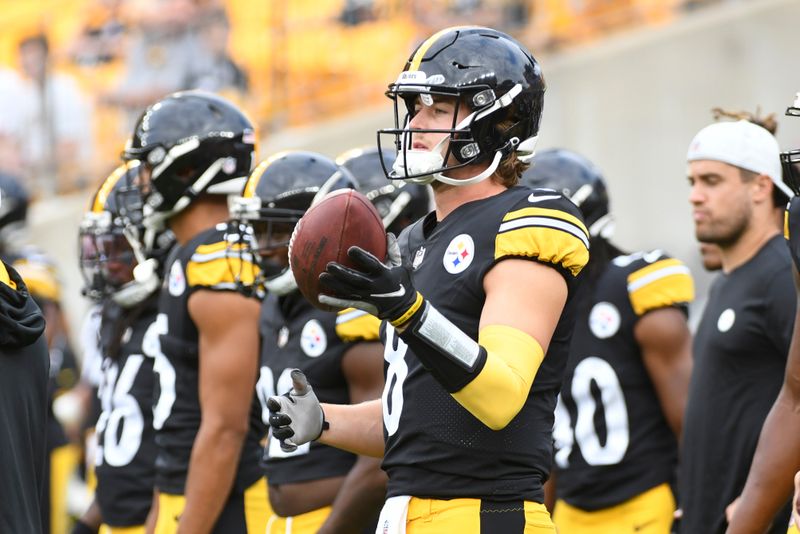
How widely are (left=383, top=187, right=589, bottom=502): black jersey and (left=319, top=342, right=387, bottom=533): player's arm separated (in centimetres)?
103

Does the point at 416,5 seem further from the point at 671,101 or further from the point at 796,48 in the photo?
the point at 796,48

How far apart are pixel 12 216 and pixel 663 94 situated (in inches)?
197

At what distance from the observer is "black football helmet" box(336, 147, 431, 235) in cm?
594

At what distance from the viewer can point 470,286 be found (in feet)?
11.3

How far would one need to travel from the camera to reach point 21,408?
381cm

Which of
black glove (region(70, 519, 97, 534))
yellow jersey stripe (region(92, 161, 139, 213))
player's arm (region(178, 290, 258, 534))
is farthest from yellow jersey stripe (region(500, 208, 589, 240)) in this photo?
black glove (region(70, 519, 97, 534))

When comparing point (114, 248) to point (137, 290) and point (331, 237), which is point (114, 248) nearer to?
point (137, 290)

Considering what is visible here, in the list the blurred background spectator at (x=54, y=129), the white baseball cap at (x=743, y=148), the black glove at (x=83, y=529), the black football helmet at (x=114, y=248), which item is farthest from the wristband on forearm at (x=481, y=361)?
the blurred background spectator at (x=54, y=129)

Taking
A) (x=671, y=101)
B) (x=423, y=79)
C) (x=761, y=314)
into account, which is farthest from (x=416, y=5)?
(x=423, y=79)

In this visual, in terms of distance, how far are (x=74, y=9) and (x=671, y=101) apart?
6.07 metres

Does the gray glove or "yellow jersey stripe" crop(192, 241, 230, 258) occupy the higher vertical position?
"yellow jersey stripe" crop(192, 241, 230, 258)

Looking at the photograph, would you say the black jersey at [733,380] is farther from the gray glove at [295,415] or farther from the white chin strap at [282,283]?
the gray glove at [295,415]

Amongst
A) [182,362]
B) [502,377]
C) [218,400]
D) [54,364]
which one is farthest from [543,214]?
[54,364]

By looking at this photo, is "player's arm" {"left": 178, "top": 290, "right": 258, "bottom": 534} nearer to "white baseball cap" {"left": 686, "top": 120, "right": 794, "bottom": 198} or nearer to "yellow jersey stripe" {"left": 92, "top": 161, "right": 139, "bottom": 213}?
"yellow jersey stripe" {"left": 92, "top": 161, "right": 139, "bottom": 213}
